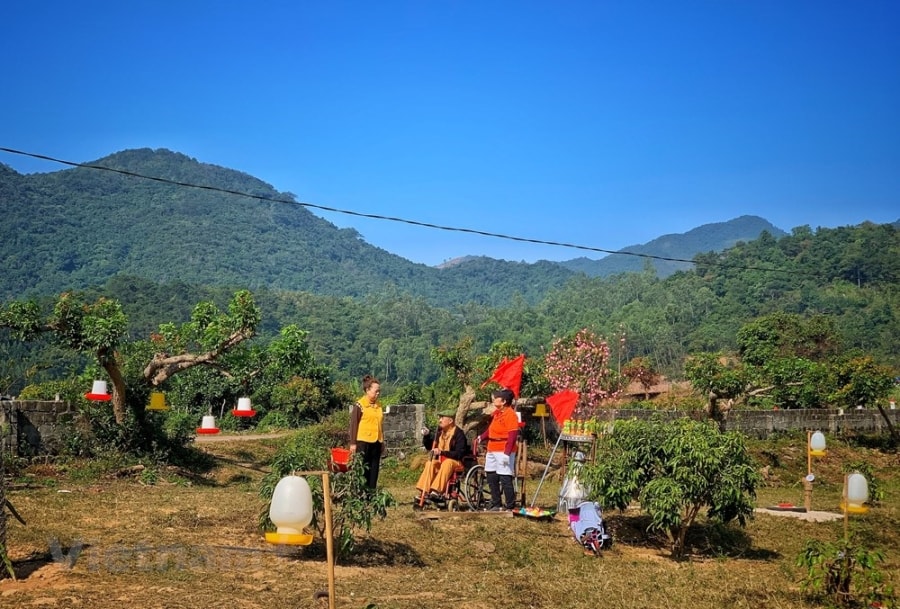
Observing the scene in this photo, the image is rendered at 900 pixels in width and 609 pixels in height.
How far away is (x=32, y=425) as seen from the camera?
1397 centimetres

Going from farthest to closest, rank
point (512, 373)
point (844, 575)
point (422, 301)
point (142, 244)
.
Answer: point (142, 244), point (422, 301), point (512, 373), point (844, 575)

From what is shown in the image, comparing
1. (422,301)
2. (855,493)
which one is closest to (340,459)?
(855,493)

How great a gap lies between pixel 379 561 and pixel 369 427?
173cm

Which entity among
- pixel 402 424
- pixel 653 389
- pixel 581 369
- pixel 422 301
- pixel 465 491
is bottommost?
pixel 465 491

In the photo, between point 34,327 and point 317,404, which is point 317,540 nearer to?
point 34,327

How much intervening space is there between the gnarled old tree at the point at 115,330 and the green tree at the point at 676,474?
7.52 meters

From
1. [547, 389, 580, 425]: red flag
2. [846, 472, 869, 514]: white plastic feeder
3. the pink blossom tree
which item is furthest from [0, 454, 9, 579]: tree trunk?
the pink blossom tree

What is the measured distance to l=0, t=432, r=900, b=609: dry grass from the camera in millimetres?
6734

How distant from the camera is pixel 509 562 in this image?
8914mm

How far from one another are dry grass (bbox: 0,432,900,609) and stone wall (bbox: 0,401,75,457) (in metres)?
1.41

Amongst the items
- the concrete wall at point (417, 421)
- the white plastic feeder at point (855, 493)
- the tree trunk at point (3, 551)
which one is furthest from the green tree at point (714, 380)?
the tree trunk at point (3, 551)

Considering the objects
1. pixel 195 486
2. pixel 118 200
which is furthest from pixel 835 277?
Result: pixel 118 200

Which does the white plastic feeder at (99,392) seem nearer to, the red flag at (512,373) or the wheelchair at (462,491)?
the wheelchair at (462,491)

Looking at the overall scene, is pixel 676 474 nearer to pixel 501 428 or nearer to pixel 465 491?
pixel 501 428
